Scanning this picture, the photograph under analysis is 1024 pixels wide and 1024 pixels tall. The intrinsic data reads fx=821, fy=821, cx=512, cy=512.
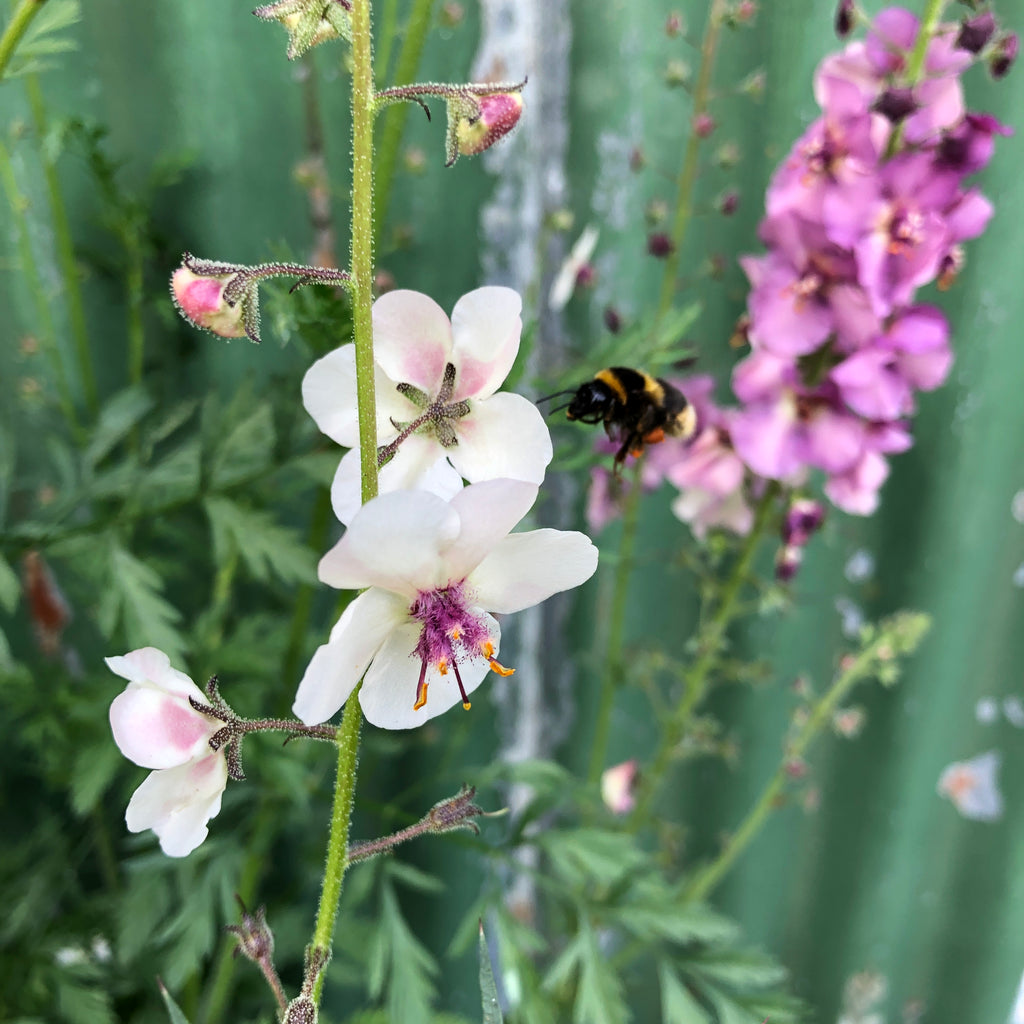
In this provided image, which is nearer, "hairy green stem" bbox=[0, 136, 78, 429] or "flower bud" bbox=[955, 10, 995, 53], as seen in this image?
"flower bud" bbox=[955, 10, 995, 53]

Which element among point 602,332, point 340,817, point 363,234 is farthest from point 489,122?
point 602,332

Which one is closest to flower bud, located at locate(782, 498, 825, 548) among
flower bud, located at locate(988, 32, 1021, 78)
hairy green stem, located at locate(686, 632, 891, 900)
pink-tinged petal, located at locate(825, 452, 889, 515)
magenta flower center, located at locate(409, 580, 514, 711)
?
pink-tinged petal, located at locate(825, 452, 889, 515)

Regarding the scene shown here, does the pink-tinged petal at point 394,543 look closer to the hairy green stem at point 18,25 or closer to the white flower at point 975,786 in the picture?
the hairy green stem at point 18,25

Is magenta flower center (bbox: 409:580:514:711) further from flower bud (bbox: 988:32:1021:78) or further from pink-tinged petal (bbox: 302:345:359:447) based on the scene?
flower bud (bbox: 988:32:1021:78)

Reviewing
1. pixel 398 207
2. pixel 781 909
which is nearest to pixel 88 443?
pixel 398 207

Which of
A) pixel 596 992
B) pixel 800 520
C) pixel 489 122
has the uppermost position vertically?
pixel 489 122

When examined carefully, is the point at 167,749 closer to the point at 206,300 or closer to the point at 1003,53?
the point at 206,300

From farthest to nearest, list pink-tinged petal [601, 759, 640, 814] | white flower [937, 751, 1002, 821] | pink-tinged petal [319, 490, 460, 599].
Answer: white flower [937, 751, 1002, 821] → pink-tinged petal [601, 759, 640, 814] → pink-tinged petal [319, 490, 460, 599]
